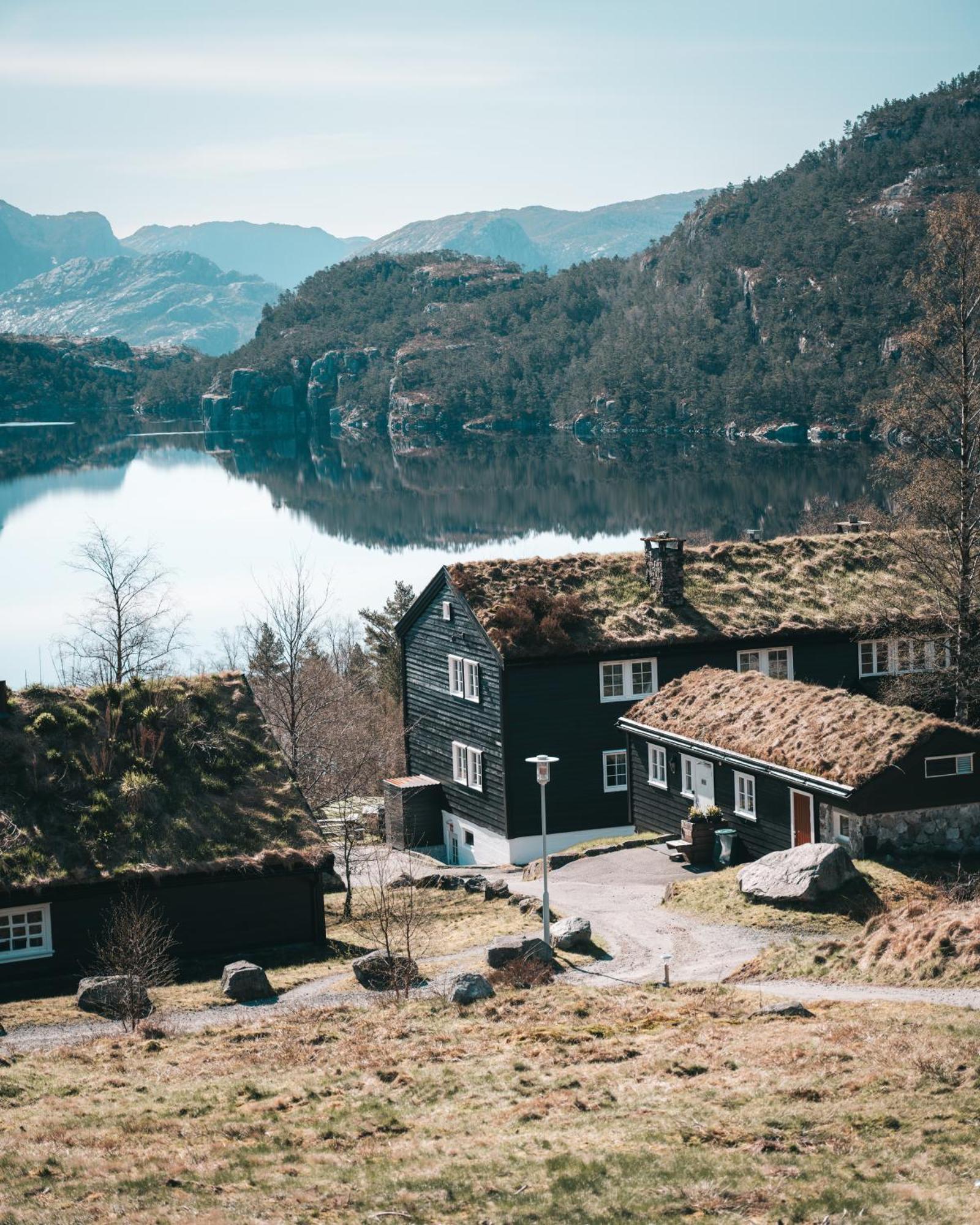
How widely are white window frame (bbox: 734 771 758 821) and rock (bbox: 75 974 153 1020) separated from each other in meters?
15.2

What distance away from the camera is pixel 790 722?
3459cm

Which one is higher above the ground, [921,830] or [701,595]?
[701,595]

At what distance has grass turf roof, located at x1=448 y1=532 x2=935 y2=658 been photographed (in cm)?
4350

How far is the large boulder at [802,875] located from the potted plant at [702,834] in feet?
18.2

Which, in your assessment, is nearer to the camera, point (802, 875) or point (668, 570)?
point (802, 875)

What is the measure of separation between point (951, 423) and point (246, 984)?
24.7 meters

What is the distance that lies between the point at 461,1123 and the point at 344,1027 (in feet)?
19.7

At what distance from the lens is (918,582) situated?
46.2 metres

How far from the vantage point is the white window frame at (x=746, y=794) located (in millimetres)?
34844

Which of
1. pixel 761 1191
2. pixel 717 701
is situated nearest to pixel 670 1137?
pixel 761 1191

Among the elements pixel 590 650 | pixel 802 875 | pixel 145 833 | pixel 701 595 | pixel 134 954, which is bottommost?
pixel 802 875

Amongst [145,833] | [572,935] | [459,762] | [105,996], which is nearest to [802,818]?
[572,935]

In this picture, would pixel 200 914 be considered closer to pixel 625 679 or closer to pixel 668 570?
pixel 625 679

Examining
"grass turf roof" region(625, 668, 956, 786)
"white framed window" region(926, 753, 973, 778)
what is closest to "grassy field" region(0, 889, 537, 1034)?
"grass turf roof" region(625, 668, 956, 786)
